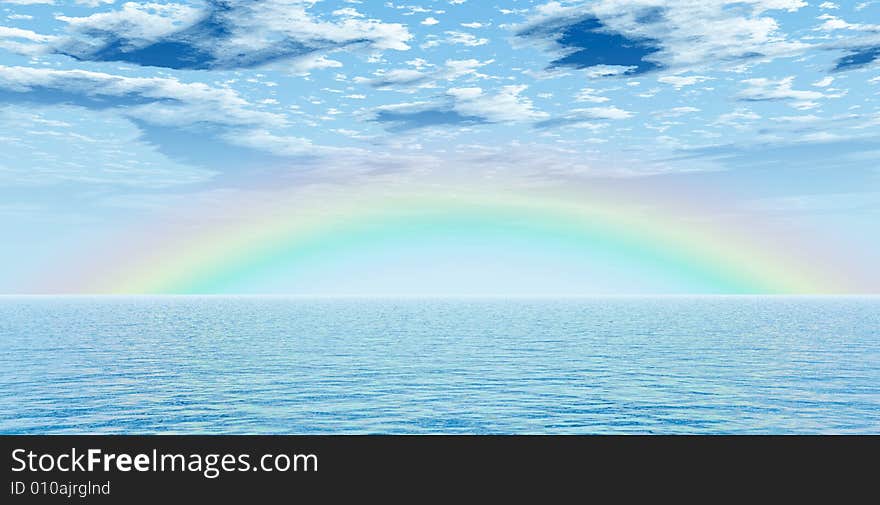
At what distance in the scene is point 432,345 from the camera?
324 ft

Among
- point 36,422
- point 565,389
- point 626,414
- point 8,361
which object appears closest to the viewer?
point 36,422

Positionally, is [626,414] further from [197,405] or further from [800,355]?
[800,355]
